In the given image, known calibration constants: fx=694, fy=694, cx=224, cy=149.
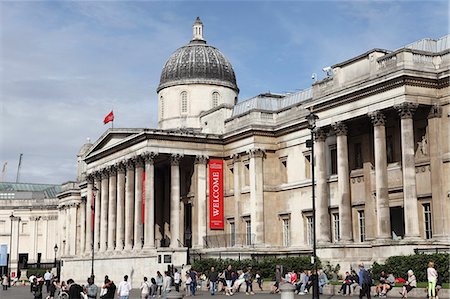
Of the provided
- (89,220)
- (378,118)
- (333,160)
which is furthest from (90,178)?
(378,118)

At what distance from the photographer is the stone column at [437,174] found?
131 feet

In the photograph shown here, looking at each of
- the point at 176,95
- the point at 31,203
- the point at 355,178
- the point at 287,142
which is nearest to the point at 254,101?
the point at 287,142

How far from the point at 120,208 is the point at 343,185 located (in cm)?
2510

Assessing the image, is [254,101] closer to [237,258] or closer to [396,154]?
[237,258]

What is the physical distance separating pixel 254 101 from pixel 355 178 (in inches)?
621

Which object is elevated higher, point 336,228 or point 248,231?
point 248,231

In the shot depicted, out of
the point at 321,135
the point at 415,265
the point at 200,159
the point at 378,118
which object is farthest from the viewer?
the point at 200,159

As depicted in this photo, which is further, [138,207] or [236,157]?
[236,157]

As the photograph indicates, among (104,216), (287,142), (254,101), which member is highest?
(254,101)

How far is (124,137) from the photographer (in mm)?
62250

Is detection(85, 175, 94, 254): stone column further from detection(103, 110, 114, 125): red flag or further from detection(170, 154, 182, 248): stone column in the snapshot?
detection(170, 154, 182, 248): stone column

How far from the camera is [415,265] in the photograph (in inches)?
1422

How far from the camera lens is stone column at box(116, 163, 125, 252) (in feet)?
205

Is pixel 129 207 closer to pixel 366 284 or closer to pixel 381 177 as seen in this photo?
pixel 381 177
